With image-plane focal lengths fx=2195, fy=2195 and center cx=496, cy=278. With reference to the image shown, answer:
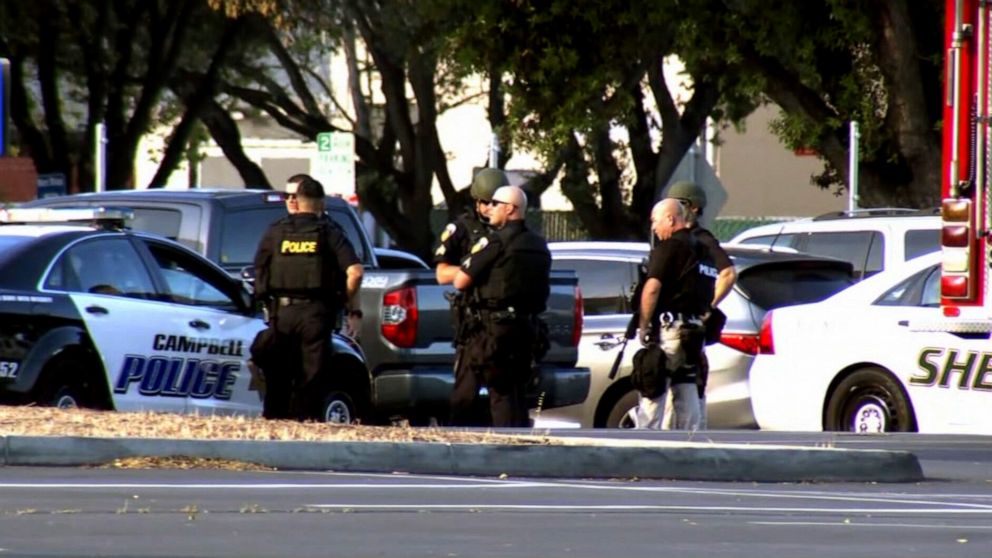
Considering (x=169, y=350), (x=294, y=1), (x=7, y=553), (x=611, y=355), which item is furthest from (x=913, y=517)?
(x=294, y=1)

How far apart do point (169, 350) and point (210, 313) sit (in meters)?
0.52

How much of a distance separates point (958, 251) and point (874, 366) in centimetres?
213

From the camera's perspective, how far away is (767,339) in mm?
13641

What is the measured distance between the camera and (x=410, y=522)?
297 inches

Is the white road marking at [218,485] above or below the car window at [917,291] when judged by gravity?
below

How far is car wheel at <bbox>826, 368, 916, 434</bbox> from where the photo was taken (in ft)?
42.9

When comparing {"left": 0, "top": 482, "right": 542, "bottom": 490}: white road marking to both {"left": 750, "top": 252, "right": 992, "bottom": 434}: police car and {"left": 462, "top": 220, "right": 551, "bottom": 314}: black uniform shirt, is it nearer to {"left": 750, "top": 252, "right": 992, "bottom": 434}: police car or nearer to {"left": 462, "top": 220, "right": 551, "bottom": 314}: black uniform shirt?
{"left": 462, "top": 220, "right": 551, "bottom": 314}: black uniform shirt

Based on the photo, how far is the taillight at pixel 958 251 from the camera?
36.7 feet

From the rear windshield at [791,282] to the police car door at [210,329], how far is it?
3401 mm

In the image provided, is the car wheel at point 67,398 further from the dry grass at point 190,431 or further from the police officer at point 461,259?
the police officer at point 461,259

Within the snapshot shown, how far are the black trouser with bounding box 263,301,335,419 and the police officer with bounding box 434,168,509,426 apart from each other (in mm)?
694

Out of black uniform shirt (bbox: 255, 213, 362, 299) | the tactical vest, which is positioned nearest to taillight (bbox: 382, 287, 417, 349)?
the tactical vest

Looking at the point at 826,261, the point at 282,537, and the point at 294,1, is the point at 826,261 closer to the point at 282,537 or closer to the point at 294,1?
the point at 282,537

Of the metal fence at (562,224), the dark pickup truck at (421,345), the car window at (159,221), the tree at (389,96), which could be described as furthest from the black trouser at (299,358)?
the metal fence at (562,224)
